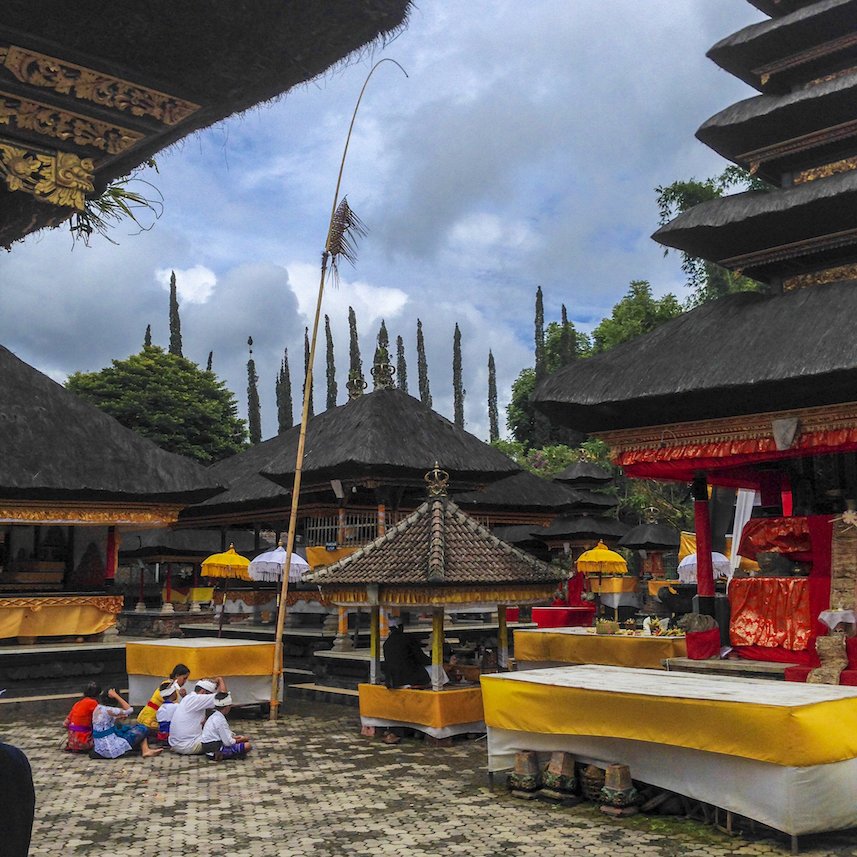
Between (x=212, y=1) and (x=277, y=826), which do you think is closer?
(x=212, y=1)

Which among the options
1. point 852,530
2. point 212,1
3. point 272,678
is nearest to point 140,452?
point 272,678

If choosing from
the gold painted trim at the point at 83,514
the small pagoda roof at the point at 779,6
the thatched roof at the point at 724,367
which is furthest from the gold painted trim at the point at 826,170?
the gold painted trim at the point at 83,514

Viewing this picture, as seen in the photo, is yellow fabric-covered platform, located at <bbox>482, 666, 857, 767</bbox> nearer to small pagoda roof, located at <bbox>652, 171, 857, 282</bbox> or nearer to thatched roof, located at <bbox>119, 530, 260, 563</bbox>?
small pagoda roof, located at <bbox>652, 171, 857, 282</bbox>

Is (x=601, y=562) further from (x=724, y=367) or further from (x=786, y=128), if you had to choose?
(x=724, y=367)

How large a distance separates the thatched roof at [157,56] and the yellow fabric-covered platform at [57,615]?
15206 millimetres

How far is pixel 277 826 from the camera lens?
8305 mm

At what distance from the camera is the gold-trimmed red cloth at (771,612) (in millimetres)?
11969

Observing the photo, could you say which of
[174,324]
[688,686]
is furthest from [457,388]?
[688,686]

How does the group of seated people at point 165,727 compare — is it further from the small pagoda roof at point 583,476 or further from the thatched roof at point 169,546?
the small pagoda roof at point 583,476

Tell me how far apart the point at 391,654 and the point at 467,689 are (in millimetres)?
1135

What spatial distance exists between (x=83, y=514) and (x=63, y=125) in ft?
49.3

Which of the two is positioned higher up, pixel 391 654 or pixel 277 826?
pixel 391 654

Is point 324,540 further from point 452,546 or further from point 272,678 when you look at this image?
point 452,546

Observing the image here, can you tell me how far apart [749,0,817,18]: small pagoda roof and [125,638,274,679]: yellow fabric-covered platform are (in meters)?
13.3
